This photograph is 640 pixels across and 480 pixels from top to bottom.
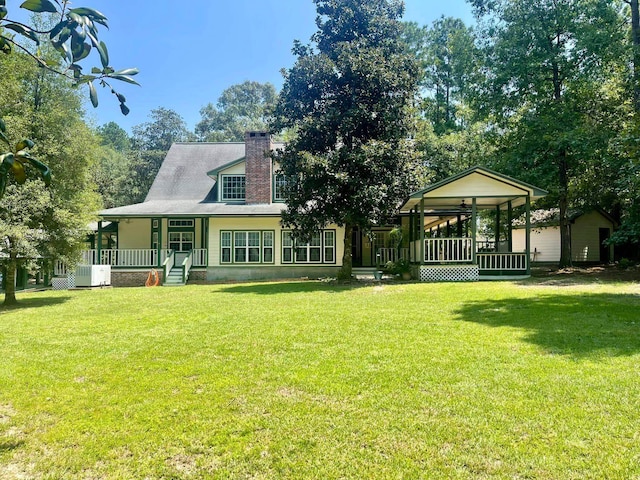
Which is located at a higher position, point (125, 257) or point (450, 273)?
point (125, 257)

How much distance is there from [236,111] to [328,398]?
213 feet

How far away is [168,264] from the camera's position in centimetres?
1836

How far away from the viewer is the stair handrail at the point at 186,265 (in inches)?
709

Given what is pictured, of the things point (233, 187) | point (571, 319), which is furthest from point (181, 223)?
point (571, 319)

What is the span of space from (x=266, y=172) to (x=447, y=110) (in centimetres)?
2239

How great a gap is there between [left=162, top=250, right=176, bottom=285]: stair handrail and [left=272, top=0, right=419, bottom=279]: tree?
6.01m

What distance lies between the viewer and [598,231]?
2662cm

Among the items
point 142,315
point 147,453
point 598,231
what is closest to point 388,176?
point 142,315

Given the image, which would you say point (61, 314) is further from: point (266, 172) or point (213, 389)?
point (266, 172)

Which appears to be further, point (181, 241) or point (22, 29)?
point (181, 241)

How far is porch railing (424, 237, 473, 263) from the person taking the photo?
16.4 metres

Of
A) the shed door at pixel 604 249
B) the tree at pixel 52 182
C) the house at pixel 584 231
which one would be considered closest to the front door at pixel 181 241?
the tree at pixel 52 182

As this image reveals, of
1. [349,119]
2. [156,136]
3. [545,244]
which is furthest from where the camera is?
[156,136]

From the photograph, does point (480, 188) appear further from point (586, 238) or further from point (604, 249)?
point (604, 249)
